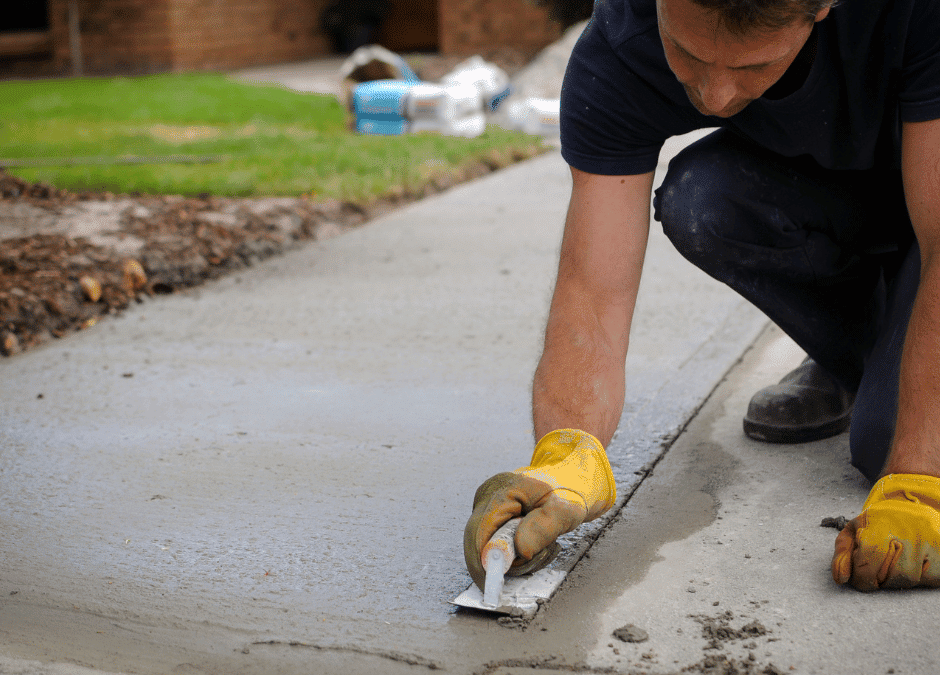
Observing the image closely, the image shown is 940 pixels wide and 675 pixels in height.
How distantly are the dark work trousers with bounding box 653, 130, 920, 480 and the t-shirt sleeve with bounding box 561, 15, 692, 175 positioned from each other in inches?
9.4

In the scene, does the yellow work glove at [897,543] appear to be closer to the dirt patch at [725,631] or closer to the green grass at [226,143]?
the dirt patch at [725,631]

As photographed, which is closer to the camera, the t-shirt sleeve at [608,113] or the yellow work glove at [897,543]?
the yellow work glove at [897,543]

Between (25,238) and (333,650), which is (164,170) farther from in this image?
(333,650)

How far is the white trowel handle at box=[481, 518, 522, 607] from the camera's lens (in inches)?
57.0

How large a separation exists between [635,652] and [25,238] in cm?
310

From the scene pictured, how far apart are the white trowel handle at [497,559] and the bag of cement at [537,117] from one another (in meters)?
5.65

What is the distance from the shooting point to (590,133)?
1745 millimetres

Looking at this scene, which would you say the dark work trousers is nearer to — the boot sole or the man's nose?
the boot sole

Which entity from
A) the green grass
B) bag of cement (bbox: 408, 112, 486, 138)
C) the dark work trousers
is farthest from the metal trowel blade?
bag of cement (bbox: 408, 112, 486, 138)

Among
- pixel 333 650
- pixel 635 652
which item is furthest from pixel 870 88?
pixel 333 650

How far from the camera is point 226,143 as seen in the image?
20.2ft

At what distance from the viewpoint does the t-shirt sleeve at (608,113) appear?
5.66ft

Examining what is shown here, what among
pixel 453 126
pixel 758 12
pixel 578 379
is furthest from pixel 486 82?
pixel 758 12

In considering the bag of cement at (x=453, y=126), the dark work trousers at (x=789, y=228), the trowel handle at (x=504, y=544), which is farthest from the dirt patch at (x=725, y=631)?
the bag of cement at (x=453, y=126)
